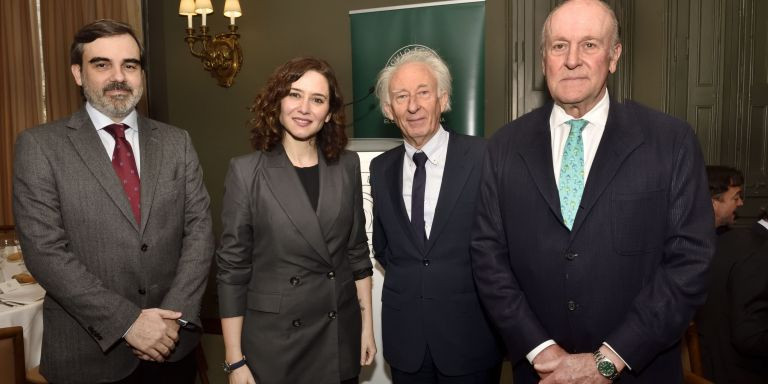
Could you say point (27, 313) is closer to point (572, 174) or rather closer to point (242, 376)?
point (242, 376)

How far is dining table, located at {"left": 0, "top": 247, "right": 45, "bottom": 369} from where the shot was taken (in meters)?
2.20

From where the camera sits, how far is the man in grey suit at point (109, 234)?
1.62 metres

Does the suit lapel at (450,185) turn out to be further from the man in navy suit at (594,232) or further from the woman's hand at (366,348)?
the woman's hand at (366,348)

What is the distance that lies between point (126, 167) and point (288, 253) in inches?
23.4

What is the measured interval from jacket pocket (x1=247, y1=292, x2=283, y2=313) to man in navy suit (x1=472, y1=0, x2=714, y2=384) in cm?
65

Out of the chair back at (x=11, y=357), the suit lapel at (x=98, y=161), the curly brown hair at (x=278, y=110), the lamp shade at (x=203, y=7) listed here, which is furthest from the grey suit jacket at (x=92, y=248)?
the lamp shade at (x=203, y=7)

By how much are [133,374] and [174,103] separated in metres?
4.20

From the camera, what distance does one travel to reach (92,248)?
1664mm

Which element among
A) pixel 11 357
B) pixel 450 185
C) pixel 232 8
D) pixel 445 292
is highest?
pixel 232 8

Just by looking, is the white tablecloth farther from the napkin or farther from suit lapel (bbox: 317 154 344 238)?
suit lapel (bbox: 317 154 344 238)

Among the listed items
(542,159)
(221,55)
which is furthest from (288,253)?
(221,55)

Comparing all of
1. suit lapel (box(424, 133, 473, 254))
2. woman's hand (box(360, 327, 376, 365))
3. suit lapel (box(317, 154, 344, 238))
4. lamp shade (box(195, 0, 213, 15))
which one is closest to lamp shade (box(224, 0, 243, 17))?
lamp shade (box(195, 0, 213, 15))

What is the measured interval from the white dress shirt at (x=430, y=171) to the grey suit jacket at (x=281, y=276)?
0.31 m

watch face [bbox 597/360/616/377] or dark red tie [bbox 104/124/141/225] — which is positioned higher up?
dark red tie [bbox 104/124/141/225]
